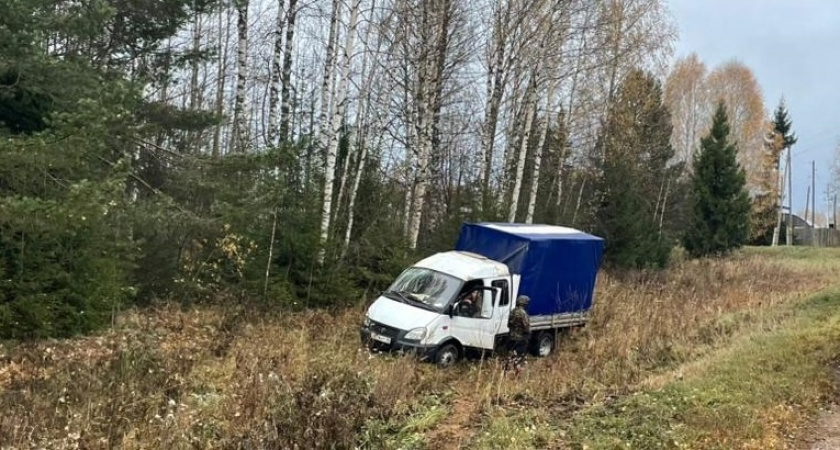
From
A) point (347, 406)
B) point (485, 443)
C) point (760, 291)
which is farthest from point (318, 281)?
point (760, 291)

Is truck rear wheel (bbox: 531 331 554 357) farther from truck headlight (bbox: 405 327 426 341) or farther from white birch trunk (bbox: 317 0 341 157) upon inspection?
white birch trunk (bbox: 317 0 341 157)

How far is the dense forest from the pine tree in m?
6.74

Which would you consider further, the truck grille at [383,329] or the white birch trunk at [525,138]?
the white birch trunk at [525,138]

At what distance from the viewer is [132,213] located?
31.7 ft

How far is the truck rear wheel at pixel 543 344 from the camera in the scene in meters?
13.0

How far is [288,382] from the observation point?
759 cm

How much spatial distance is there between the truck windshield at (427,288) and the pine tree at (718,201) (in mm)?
27863

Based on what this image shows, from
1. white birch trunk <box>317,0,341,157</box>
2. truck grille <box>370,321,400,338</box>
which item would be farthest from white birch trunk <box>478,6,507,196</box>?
truck grille <box>370,321,400,338</box>

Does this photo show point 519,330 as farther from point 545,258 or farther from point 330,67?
point 330,67

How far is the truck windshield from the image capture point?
37.2 feet

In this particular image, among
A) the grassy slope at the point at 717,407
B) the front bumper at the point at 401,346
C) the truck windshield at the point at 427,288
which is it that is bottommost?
the front bumper at the point at 401,346

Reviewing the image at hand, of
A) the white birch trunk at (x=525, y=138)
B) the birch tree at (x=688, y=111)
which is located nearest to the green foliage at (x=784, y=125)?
the birch tree at (x=688, y=111)

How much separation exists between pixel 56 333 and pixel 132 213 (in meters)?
2.26

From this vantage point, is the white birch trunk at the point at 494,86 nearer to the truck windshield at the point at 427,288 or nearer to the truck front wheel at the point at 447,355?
the truck windshield at the point at 427,288
